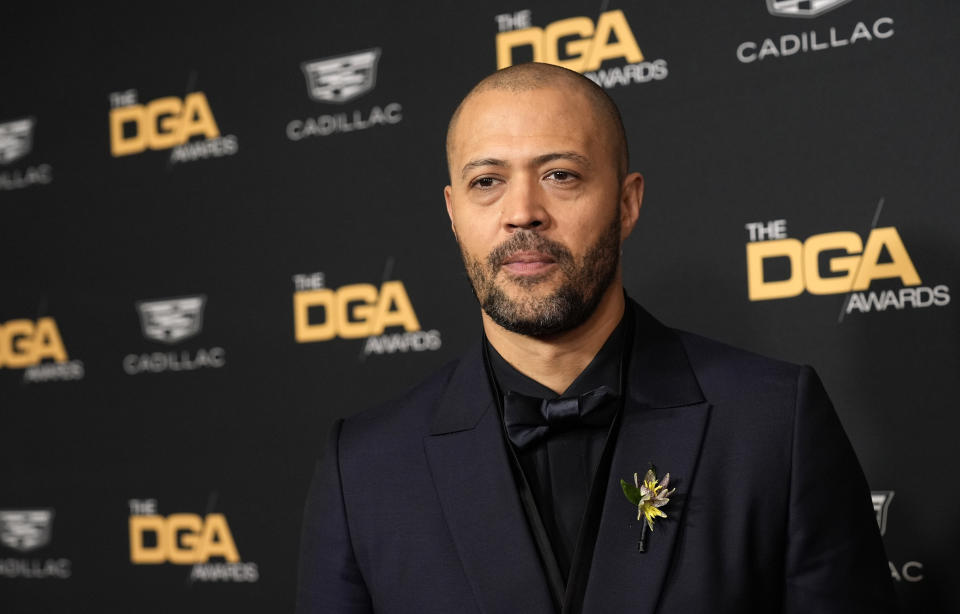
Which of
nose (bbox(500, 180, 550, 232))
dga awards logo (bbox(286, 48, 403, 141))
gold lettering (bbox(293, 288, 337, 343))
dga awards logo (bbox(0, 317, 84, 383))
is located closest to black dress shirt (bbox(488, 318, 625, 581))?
nose (bbox(500, 180, 550, 232))

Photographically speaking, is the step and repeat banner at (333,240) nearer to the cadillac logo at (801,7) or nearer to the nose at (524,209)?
the cadillac logo at (801,7)

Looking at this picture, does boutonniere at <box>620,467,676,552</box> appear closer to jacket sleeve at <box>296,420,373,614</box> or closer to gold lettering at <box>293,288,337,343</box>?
jacket sleeve at <box>296,420,373,614</box>

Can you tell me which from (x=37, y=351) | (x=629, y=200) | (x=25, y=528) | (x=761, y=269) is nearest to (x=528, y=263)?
(x=629, y=200)

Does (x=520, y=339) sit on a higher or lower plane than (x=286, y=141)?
lower

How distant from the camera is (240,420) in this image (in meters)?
2.54

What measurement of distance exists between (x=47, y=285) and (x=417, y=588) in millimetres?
1990

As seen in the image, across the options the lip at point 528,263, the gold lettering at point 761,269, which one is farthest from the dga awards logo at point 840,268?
the lip at point 528,263

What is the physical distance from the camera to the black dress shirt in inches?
51.3

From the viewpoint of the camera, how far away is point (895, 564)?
1855mm

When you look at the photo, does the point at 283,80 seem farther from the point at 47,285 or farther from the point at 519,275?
the point at 519,275

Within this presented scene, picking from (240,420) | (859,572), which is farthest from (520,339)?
(240,420)

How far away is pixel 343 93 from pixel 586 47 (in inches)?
26.6

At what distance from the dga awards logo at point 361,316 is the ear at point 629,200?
953mm

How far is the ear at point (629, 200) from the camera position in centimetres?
141
